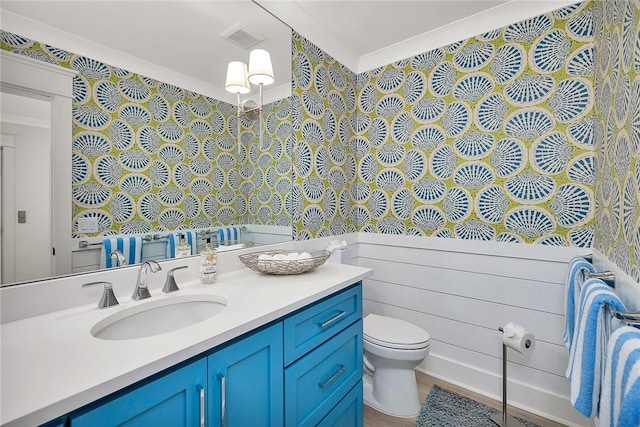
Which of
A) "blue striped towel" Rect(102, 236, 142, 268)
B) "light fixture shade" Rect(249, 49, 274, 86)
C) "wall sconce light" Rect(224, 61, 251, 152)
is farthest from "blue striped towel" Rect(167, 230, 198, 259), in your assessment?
"light fixture shade" Rect(249, 49, 274, 86)

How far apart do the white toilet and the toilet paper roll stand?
0.40m

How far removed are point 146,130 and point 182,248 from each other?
529 mm

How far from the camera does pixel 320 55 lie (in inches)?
80.1

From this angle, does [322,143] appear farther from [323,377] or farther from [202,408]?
[202,408]

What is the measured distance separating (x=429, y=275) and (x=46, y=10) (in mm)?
2301

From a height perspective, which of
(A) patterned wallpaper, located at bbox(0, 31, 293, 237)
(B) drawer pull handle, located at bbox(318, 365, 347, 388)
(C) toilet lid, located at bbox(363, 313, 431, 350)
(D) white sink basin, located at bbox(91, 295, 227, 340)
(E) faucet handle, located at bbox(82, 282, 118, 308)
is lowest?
(C) toilet lid, located at bbox(363, 313, 431, 350)

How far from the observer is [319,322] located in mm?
1157

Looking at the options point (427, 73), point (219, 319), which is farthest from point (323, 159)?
point (219, 319)

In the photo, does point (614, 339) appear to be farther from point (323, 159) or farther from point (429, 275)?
point (323, 159)

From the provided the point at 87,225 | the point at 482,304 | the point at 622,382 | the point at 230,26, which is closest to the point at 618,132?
the point at 622,382

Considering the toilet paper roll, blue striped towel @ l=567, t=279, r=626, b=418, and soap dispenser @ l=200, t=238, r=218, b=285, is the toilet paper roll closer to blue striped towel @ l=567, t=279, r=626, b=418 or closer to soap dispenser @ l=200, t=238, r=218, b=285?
blue striped towel @ l=567, t=279, r=626, b=418

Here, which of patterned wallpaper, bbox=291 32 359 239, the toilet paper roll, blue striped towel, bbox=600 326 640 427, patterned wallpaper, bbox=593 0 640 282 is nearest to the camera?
blue striped towel, bbox=600 326 640 427

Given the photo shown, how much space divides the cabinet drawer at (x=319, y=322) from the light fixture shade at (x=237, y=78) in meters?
1.19

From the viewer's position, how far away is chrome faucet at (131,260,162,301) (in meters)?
1.06
